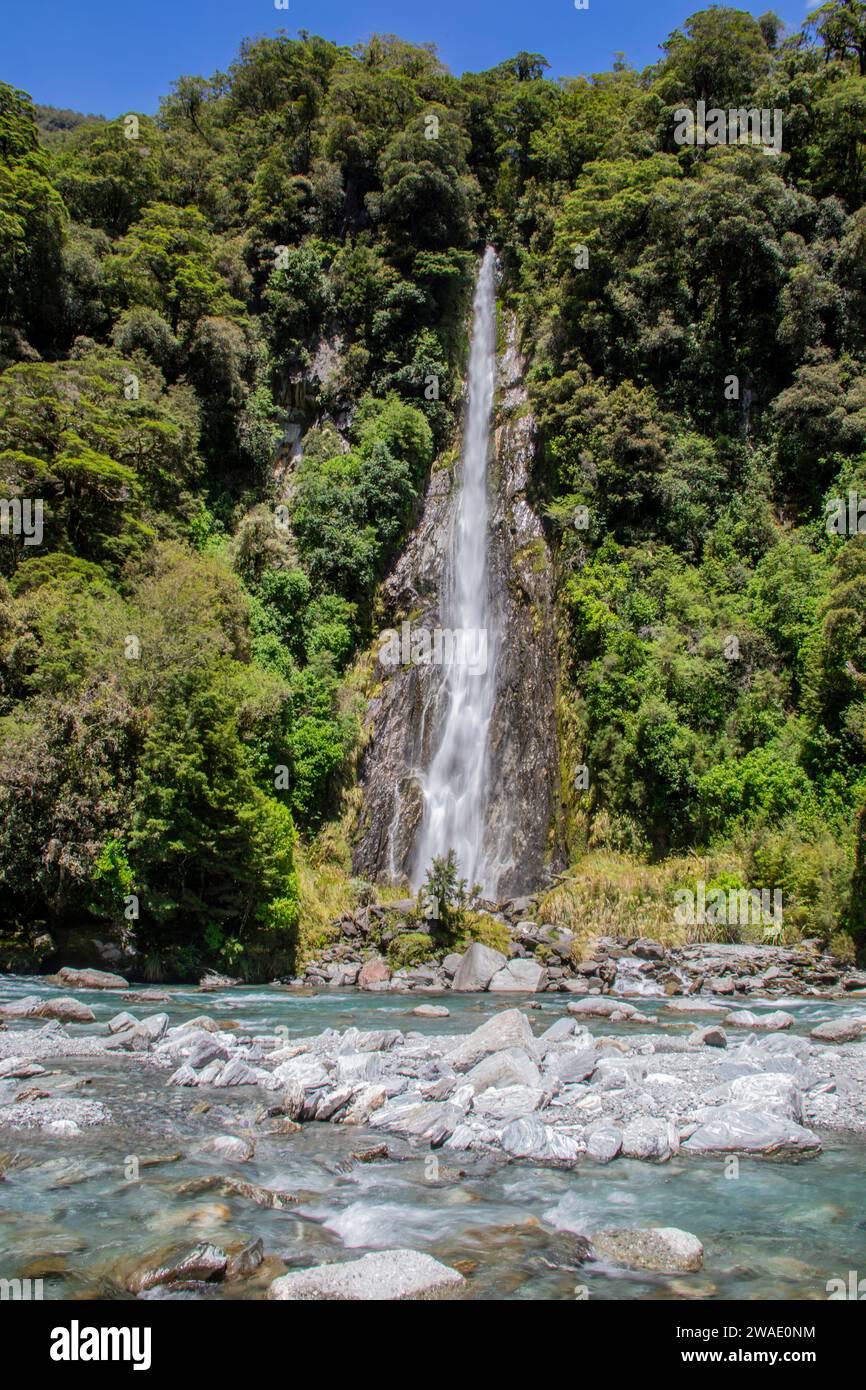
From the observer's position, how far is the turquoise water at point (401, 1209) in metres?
5.82

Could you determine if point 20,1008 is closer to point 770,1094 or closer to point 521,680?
point 770,1094

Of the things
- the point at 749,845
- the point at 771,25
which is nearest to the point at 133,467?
the point at 749,845

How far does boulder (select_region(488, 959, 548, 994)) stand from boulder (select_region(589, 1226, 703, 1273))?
43.4 feet

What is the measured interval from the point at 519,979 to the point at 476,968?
102 centimetres

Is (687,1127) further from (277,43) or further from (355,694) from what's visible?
(277,43)

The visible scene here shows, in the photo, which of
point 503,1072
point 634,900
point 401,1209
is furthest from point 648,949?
point 401,1209

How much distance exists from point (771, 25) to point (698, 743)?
1314 inches

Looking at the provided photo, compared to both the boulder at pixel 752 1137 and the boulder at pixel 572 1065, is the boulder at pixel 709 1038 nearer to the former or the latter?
the boulder at pixel 572 1065

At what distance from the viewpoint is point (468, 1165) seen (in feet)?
26.2

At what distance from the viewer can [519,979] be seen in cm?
1969

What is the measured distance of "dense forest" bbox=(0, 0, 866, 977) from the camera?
20109 millimetres

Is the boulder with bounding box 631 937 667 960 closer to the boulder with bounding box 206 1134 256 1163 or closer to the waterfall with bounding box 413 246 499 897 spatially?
the waterfall with bounding box 413 246 499 897

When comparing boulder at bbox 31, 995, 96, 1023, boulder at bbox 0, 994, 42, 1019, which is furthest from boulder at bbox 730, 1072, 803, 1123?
boulder at bbox 0, 994, 42, 1019

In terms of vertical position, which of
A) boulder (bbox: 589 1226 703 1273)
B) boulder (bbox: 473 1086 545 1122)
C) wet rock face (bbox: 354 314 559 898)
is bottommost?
boulder (bbox: 473 1086 545 1122)
